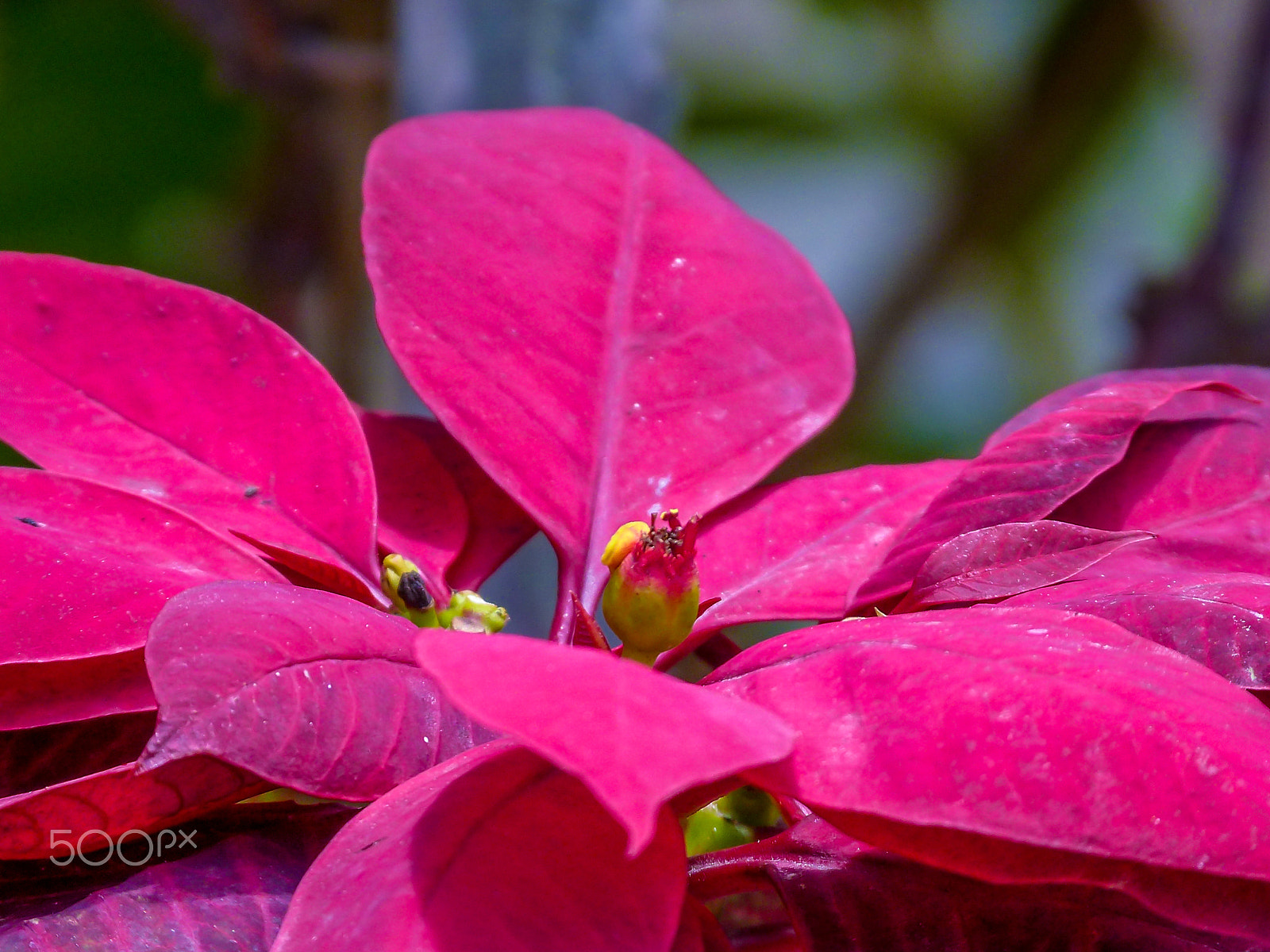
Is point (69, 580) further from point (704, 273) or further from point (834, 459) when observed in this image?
point (834, 459)

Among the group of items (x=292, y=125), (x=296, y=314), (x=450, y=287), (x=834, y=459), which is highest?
(x=450, y=287)

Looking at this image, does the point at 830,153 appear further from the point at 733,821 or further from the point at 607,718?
the point at 607,718

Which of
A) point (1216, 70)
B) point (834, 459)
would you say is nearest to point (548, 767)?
point (1216, 70)

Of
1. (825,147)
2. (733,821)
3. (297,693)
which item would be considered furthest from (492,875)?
(825,147)

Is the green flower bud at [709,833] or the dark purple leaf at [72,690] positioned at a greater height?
the dark purple leaf at [72,690]

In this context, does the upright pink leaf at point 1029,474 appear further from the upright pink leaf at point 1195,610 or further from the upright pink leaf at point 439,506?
the upright pink leaf at point 439,506

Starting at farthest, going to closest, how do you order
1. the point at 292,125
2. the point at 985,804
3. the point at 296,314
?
the point at 296,314 < the point at 292,125 < the point at 985,804

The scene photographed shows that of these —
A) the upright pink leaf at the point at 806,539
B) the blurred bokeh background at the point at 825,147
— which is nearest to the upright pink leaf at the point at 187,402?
the upright pink leaf at the point at 806,539
